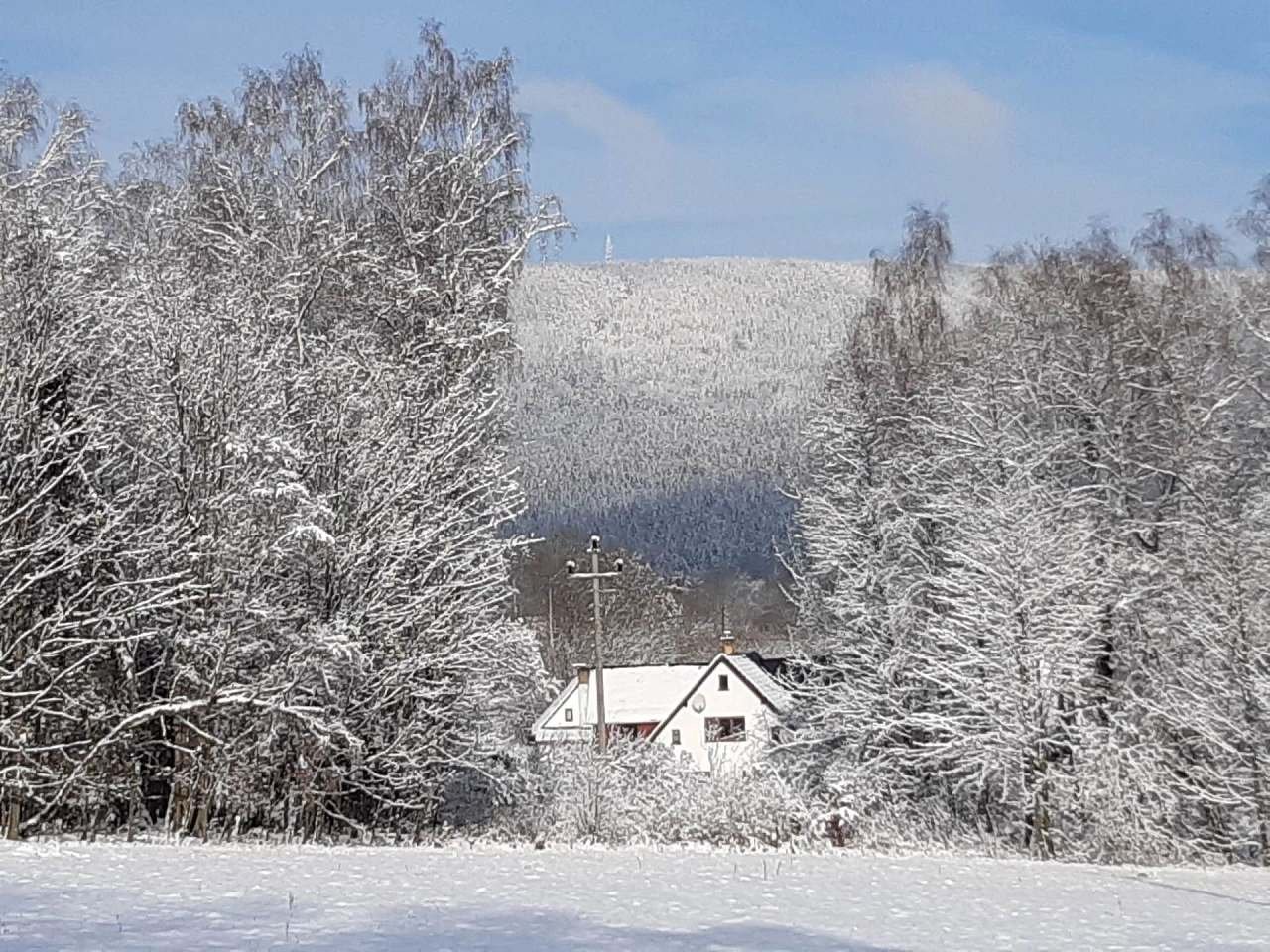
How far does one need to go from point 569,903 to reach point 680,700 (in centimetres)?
4146

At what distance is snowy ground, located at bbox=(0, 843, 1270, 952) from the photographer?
9422mm

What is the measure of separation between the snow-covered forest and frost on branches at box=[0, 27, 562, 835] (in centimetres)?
6

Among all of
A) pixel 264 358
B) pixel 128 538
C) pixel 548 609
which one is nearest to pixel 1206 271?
pixel 264 358

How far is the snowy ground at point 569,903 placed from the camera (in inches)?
371

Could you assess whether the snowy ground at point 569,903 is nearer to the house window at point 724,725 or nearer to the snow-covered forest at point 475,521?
the snow-covered forest at point 475,521

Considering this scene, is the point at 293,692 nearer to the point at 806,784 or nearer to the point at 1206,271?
the point at 806,784

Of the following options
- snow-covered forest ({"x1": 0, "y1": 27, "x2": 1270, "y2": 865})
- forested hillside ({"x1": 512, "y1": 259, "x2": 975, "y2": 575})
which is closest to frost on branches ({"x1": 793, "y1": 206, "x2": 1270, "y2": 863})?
snow-covered forest ({"x1": 0, "y1": 27, "x2": 1270, "y2": 865})

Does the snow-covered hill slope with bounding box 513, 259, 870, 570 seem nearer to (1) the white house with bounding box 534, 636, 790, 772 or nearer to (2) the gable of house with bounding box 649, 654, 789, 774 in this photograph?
(1) the white house with bounding box 534, 636, 790, 772

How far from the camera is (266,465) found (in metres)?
16.6

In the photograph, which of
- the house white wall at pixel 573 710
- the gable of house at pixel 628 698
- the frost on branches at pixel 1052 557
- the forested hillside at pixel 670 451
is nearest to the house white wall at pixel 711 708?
the gable of house at pixel 628 698

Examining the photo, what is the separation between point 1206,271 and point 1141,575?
534cm

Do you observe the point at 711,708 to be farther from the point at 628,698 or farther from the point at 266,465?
the point at 266,465

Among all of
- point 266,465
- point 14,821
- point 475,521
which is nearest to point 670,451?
point 475,521

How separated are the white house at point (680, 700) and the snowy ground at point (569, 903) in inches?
1091
